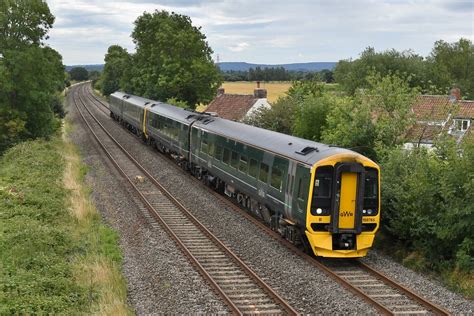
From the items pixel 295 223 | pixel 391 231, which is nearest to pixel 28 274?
pixel 295 223

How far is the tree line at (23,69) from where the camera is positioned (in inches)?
1321

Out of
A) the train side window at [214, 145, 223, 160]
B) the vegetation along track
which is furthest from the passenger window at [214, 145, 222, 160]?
the vegetation along track

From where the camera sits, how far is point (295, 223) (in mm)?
15023

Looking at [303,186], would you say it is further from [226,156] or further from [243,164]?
[226,156]

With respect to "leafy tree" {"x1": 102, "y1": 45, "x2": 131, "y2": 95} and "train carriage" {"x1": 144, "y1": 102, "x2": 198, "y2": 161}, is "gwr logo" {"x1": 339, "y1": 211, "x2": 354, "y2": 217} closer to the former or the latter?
"train carriage" {"x1": 144, "y1": 102, "x2": 198, "y2": 161}

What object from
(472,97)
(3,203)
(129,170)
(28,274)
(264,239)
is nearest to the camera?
(28,274)

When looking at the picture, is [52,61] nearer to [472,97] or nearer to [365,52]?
[365,52]

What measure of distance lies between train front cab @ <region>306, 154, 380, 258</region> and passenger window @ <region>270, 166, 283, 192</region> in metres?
2.09

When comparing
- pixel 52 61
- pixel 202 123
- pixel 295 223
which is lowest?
pixel 295 223

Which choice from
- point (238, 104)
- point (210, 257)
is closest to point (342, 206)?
point (210, 257)

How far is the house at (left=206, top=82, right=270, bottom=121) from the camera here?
48219 millimetres

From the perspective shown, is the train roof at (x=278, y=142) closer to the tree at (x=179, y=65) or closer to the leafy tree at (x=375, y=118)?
the leafy tree at (x=375, y=118)

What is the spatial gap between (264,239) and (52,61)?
2563 cm

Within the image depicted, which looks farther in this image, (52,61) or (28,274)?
(52,61)
